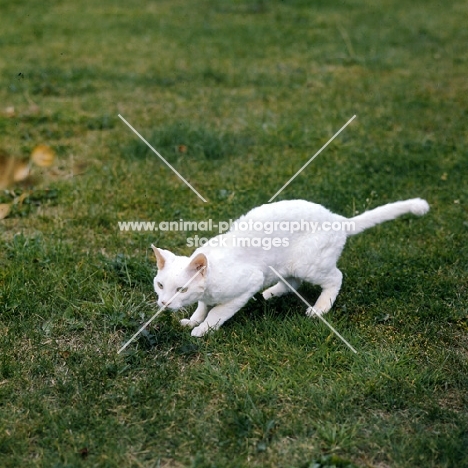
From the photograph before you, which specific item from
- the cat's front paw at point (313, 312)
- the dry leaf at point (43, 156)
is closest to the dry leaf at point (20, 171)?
the dry leaf at point (43, 156)

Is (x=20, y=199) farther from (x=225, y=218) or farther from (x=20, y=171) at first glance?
(x=225, y=218)

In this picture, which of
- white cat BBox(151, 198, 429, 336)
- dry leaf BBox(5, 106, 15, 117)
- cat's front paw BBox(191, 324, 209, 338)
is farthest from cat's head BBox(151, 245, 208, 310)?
dry leaf BBox(5, 106, 15, 117)

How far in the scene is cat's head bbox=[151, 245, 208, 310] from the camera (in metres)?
3.32

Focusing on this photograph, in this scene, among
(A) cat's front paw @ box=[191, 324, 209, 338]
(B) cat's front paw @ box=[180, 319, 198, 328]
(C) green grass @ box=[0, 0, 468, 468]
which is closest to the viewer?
(C) green grass @ box=[0, 0, 468, 468]

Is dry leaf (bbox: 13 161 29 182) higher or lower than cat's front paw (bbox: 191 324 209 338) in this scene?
lower

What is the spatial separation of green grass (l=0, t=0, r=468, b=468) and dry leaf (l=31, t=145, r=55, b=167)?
0.08 m

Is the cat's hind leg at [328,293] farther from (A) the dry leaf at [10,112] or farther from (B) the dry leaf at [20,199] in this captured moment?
(A) the dry leaf at [10,112]

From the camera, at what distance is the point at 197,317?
12.1ft

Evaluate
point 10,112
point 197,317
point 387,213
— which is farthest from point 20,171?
point 387,213

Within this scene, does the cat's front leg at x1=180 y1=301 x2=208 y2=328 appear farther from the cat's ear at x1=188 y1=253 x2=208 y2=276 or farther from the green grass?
the cat's ear at x1=188 y1=253 x2=208 y2=276

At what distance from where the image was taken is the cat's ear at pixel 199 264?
3282 mm

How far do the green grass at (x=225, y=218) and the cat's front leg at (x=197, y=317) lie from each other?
148 millimetres

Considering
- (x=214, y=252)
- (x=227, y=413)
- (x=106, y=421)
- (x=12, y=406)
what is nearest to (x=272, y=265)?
(x=214, y=252)

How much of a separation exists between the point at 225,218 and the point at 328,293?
4.45 feet
